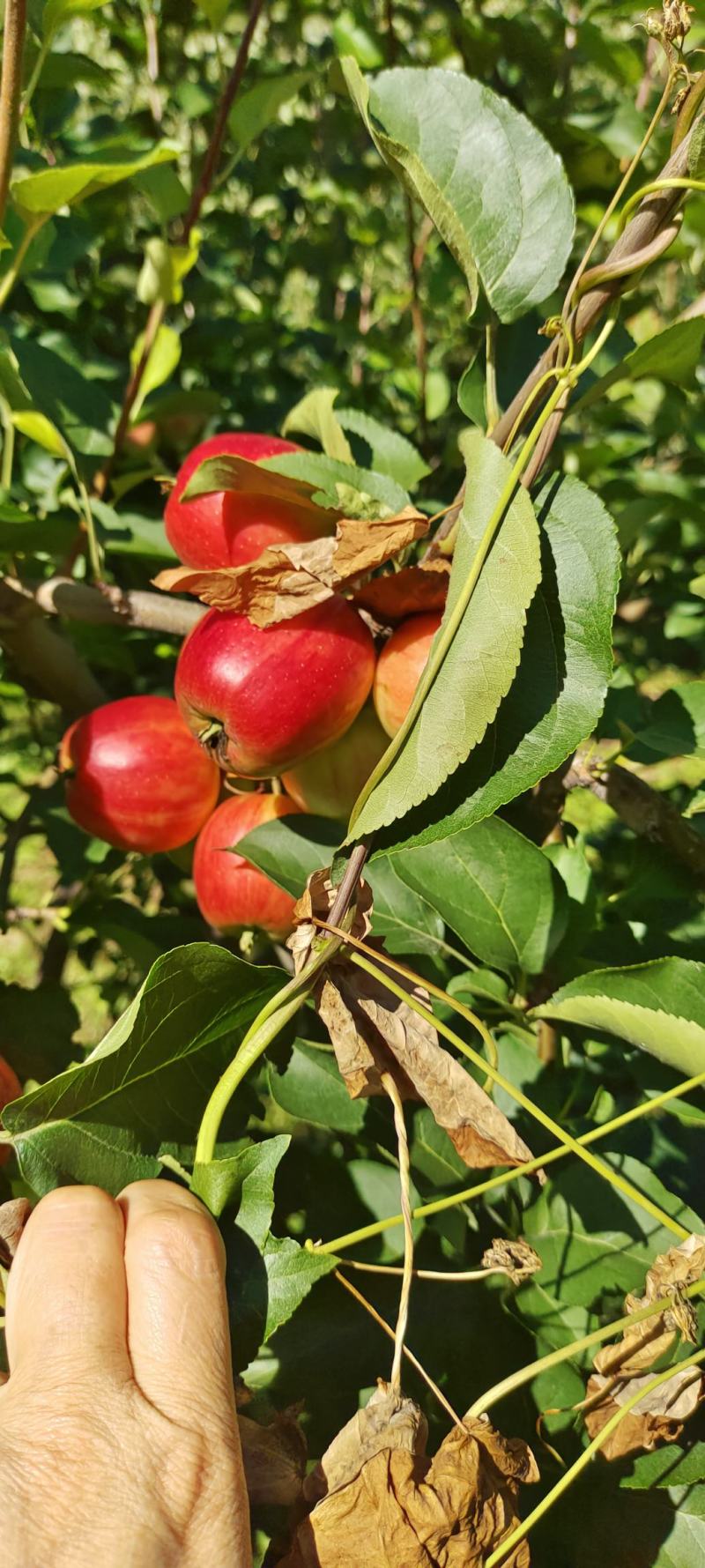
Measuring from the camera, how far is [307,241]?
226 centimetres

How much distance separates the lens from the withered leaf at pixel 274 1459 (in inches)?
24.3

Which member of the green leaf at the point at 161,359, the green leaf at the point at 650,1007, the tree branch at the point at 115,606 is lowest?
the green leaf at the point at 650,1007

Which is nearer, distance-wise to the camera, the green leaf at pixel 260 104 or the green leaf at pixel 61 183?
the green leaf at pixel 61 183

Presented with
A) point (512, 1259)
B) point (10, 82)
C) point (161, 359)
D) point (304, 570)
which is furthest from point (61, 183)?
point (512, 1259)

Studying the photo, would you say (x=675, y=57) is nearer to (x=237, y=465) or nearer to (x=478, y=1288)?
(x=237, y=465)

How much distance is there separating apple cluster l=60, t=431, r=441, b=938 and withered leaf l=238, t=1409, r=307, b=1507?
40 cm

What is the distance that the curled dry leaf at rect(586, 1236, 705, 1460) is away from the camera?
638 millimetres

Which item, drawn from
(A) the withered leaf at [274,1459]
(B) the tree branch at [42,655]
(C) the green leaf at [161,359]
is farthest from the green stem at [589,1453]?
(C) the green leaf at [161,359]

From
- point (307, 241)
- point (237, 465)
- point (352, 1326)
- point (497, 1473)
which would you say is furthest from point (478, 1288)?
point (307, 241)

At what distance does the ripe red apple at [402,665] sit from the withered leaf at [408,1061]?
21cm

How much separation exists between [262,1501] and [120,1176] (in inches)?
7.9

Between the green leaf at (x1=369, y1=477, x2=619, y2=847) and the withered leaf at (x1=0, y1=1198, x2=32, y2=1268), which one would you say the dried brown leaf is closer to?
the green leaf at (x1=369, y1=477, x2=619, y2=847)

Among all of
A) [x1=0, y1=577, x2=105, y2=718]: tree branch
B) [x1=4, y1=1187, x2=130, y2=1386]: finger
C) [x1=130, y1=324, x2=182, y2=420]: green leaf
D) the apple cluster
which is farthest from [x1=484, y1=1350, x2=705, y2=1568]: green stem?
[x1=130, y1=324, x2=182, y2=420]: green leaf

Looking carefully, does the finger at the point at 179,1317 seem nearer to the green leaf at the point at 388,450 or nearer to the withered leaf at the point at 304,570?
the withered leaf at the point at 304,570
